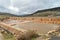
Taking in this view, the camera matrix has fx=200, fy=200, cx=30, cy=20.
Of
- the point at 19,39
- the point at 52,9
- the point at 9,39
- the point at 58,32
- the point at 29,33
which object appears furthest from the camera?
the point at 52,9

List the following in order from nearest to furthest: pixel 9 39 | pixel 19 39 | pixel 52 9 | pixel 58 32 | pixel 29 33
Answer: pixel 19 39, pixel 29 33, pixel 58 32, pixel 9 39, pixel 52 9

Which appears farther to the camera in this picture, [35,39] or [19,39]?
[35,39]

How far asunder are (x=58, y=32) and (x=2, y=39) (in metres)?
4.54

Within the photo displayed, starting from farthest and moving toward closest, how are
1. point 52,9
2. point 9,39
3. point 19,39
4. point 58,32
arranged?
point 52,9
point 9,39
point 58,32
point 19,39

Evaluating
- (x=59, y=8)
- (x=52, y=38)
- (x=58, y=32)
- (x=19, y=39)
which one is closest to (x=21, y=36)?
(x=19, y=39)

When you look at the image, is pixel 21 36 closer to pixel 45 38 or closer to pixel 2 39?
pixel 45 38

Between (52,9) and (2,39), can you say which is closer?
(2,39)

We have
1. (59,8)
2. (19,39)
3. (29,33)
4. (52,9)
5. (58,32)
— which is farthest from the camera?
(52,9)

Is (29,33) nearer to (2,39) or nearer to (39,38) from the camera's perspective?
(39,38)

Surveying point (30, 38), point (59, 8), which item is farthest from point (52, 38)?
point (59, 8)

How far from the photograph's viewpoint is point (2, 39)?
52.1 feet

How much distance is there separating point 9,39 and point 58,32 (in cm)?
379

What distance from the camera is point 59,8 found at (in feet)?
202

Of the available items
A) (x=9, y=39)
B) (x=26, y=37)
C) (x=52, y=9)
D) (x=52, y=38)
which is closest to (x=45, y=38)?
(x=52, y=38)
